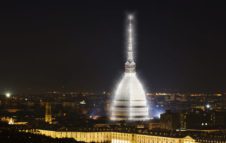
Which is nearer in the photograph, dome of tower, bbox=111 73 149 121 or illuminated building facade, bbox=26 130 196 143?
illuminated building facade, bbox=26 130 196 143

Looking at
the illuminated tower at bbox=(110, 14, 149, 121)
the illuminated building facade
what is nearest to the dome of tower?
the illuminated tower at bbox=(110, 14, 149, 121)

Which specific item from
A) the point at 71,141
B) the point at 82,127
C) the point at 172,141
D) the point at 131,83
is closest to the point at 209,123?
the point at 131,83

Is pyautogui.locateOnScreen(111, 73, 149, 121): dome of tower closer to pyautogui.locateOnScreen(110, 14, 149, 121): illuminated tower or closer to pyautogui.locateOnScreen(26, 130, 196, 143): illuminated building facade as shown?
pyautogui.locateOnScreen(110, 14, 149, 121): illuminated tower

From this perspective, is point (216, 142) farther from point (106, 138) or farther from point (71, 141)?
point (106, 138)

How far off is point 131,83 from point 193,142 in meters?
29.0

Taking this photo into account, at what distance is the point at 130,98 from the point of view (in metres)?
96.0

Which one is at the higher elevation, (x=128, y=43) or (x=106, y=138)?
(x=128, y=43)

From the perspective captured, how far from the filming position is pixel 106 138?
259 feet

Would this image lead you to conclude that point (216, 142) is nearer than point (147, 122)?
Yes

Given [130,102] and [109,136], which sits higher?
[130,102]

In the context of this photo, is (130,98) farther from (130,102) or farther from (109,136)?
(109,136)

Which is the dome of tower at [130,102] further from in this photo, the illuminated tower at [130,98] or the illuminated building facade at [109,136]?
the illuminated building facade at [109,136]

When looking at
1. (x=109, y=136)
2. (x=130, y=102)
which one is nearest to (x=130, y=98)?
(x=130, y=102)

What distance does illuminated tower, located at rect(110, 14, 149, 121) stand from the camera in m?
94.2
